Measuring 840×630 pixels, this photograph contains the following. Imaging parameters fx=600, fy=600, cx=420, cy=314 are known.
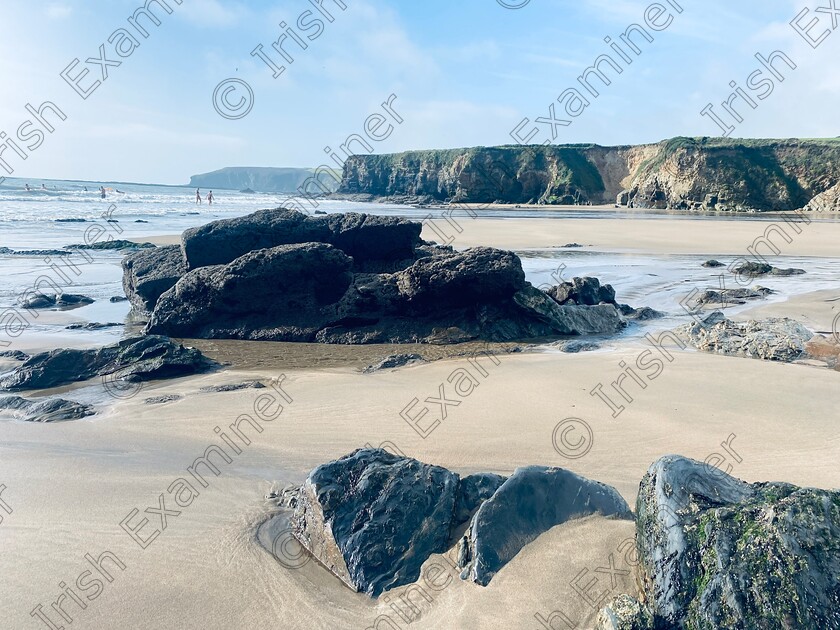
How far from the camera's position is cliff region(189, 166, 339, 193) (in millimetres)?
164125

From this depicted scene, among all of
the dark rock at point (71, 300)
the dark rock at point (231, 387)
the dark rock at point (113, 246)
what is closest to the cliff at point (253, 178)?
the dark rock at point (113, 246)

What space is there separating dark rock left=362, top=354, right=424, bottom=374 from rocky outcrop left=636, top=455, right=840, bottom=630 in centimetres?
538

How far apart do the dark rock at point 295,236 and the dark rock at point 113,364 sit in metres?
3.67

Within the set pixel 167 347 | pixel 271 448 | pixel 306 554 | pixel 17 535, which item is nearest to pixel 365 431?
pixel 271 448

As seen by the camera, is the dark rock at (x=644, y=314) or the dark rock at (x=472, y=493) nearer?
the dark rock at (x=472, y=493)

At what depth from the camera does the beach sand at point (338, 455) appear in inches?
117

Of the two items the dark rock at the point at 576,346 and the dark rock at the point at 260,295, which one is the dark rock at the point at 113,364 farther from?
the dark rock at the point at 576,346

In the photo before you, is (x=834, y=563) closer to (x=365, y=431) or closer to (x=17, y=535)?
(x=365, y=431)

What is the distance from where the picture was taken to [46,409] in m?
6.09

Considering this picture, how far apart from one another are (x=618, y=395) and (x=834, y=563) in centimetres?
436

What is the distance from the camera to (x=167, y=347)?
794 centimetres

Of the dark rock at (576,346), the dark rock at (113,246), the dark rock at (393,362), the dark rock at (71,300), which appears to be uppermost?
the dark rock at (113,246)

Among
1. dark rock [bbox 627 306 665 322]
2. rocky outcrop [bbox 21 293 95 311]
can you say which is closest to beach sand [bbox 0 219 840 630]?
dark rock [bbox 627 306 665 322]

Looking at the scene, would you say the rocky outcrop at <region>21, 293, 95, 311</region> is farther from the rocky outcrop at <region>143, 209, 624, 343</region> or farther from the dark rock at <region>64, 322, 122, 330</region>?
the rocky outcrop at <region>143, 209, 624, 343</region>
